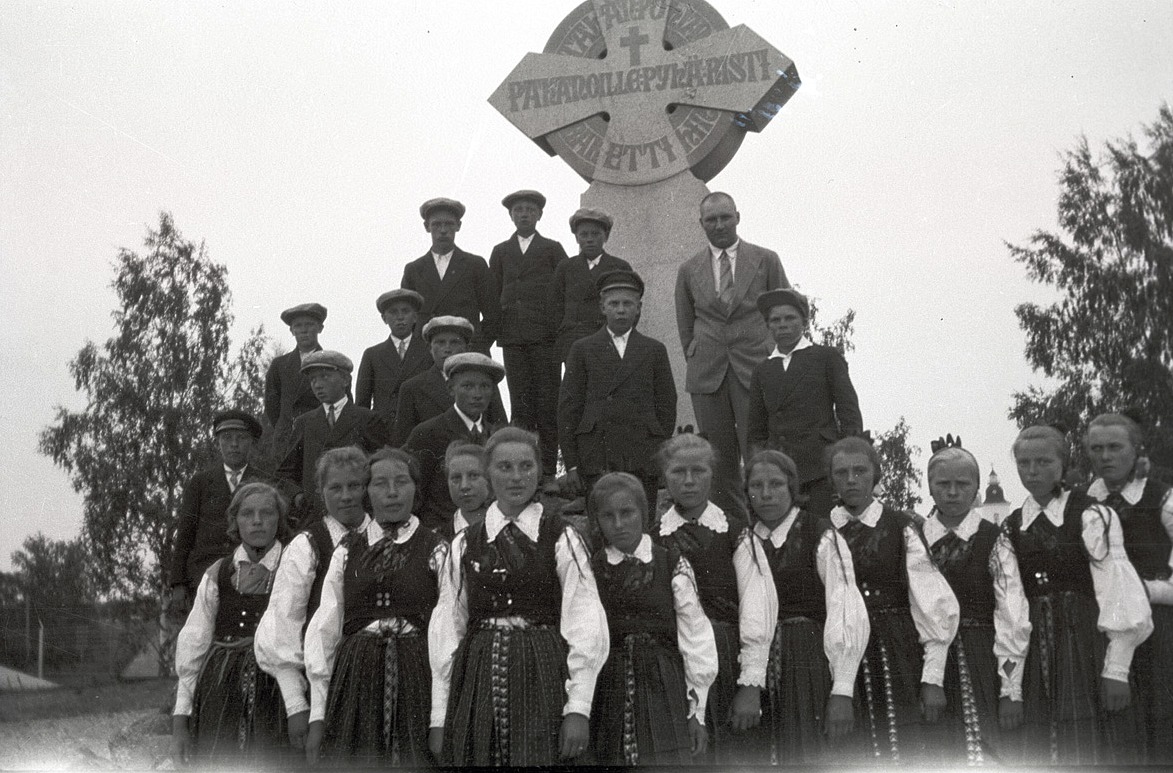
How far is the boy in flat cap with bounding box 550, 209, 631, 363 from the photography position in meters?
6.56

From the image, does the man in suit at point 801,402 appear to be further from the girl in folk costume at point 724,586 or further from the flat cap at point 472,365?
the flat cap at point 472,365

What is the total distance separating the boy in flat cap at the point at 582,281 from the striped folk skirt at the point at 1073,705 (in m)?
3.13

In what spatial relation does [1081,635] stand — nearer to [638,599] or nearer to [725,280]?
[638,599]

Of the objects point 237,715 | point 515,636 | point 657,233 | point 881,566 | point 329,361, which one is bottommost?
point 237,715

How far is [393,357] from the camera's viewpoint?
21.1ft

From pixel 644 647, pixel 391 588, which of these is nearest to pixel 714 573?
pixel 644 647

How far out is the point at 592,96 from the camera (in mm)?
8617

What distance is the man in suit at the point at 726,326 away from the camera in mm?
6059

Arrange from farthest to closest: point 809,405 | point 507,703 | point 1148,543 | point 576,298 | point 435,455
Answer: point 576,298
point 435,455
point 809,405
point 1148,543
point 507,703

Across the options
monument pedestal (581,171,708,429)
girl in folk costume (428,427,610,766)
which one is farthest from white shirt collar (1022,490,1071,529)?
monument pedestal (581,171,708,429)

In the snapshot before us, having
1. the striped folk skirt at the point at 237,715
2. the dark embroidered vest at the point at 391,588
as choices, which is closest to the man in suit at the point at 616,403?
the dark embroidered vest at the point at 391,588

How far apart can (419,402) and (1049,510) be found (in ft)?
9.95

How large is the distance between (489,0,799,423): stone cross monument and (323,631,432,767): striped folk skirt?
4.25 metres

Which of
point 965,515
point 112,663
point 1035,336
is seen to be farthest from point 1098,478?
point 112,663
